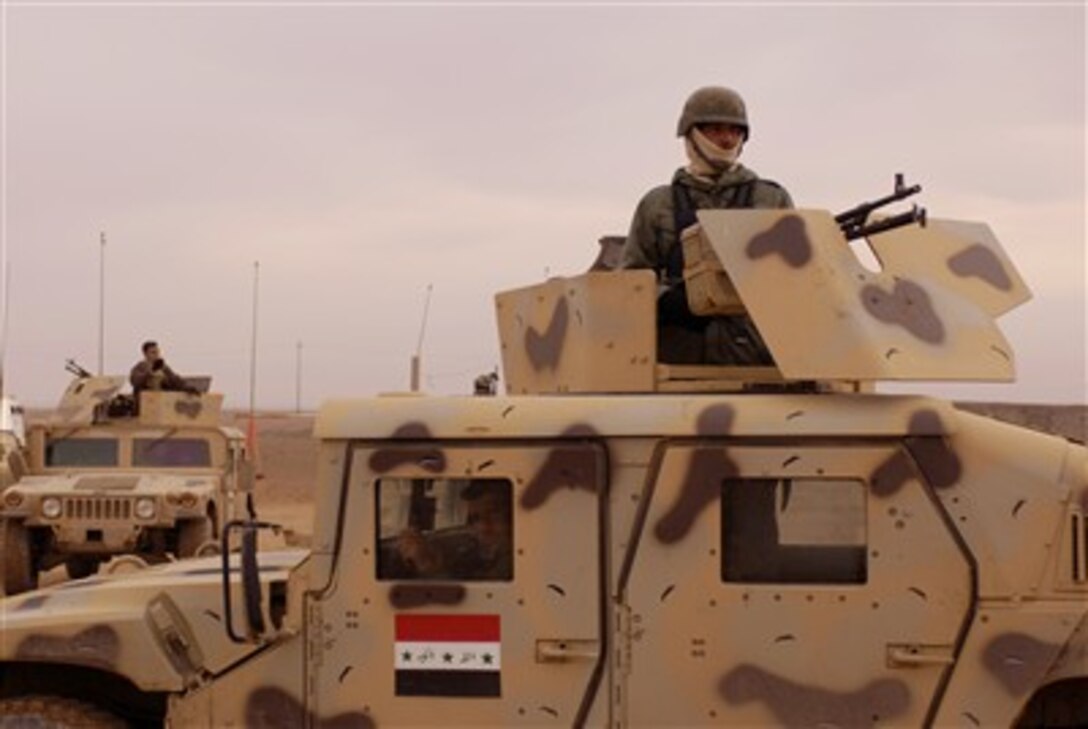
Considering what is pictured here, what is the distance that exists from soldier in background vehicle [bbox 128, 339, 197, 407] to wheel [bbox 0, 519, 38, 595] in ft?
6.05

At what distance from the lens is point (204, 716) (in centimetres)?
473

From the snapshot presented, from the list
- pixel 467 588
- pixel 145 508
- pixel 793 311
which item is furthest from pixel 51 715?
pixel 145 508

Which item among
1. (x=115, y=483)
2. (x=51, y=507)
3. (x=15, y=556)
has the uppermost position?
(x=115, y=483)

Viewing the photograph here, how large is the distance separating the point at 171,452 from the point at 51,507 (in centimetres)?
138

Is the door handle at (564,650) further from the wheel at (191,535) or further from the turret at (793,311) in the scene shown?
A: the wheel at (191,535)

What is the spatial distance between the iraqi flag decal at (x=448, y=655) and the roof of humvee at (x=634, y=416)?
1.79 feet

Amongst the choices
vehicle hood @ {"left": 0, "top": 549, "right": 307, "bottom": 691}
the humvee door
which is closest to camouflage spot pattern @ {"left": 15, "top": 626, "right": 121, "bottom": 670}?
vehicle hood @ {"left": 0, "top": 549, "right": 307, "bottom": 691}

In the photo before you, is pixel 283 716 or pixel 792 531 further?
pixel 283 716

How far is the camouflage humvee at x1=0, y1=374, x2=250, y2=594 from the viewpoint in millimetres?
13438

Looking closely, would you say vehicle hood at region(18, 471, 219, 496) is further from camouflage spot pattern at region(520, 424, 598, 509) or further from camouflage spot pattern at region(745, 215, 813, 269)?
camouflage spot pattern at region(745, 215, 813, 269)

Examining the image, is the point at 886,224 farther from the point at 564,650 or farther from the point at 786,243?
the point at 564,650

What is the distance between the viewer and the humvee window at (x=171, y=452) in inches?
A: 567

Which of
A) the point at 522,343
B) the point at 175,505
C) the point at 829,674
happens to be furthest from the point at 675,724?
the point at 175,505

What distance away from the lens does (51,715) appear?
4.87 m
